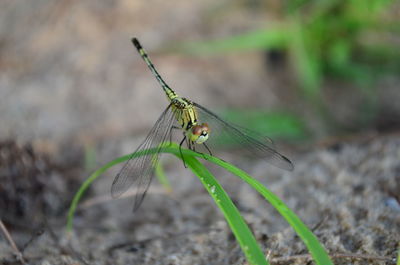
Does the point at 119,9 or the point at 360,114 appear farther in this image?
the point at 119,9

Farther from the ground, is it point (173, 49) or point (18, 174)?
point (173, 49)

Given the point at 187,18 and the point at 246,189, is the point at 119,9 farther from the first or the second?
the point at 246,189

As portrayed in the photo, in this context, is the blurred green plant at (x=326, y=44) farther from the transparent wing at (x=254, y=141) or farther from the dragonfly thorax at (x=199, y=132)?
the dragonfly thorax at (x=199, y=132)

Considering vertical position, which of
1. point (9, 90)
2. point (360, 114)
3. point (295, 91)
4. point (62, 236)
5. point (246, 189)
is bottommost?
point (62, 236)

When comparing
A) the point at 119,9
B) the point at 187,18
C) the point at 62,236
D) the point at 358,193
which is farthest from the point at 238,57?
the point at 62,236

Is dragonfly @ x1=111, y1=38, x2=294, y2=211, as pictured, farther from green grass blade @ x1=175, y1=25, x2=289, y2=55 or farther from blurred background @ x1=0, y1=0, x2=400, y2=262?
green grass blade @ x1=175, y1=25, x2=289, y2=55

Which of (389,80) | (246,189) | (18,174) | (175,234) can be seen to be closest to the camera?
(175,234)
